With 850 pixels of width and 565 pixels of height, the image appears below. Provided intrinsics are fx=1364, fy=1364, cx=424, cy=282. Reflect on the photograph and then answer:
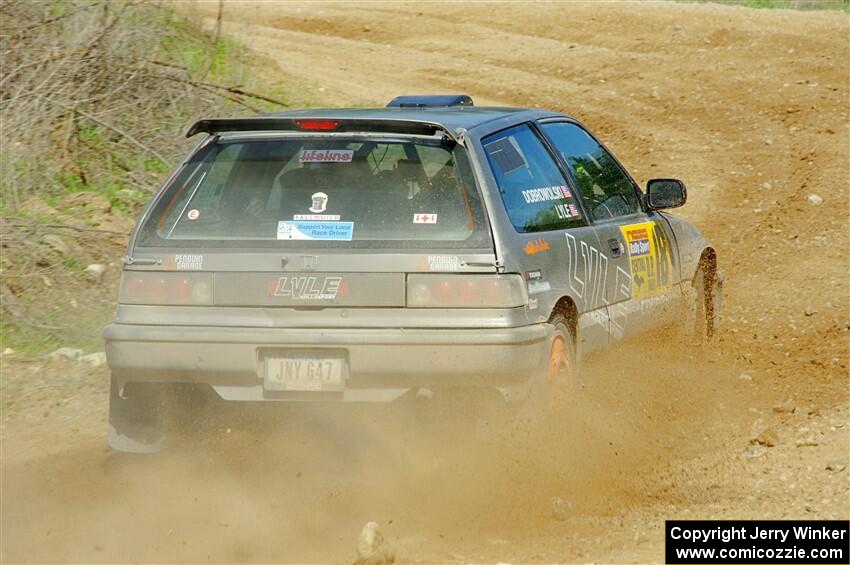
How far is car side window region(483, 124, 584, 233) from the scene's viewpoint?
5.88m

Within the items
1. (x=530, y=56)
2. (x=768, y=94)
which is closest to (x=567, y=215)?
(x=768, y=94)

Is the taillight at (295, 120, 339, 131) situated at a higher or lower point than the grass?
higher

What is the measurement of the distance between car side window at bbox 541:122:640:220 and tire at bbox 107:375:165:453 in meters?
2.36

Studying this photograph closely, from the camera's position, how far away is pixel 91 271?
939cm

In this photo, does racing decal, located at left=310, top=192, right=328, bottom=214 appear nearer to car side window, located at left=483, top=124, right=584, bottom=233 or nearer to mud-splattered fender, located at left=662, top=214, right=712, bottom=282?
car side window, located at left=483, top=124, right=584, bottom=233

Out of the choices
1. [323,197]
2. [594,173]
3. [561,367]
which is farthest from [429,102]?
[561,367]

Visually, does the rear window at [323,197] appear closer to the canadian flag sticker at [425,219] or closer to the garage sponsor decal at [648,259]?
the canadian flag sticker at [425,219]

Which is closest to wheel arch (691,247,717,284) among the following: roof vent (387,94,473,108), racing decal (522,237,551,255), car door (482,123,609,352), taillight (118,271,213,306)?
car door (482,123,609,352)

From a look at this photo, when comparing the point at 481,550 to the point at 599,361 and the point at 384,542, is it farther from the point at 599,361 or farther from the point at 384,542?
the point at 599,361

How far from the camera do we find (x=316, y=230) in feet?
18.5

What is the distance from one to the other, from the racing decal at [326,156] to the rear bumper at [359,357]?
81cm

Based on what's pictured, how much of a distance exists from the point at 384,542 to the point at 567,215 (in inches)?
84.2

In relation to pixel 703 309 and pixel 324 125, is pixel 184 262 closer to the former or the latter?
pixel 324 125

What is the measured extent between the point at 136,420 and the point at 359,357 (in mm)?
1112
